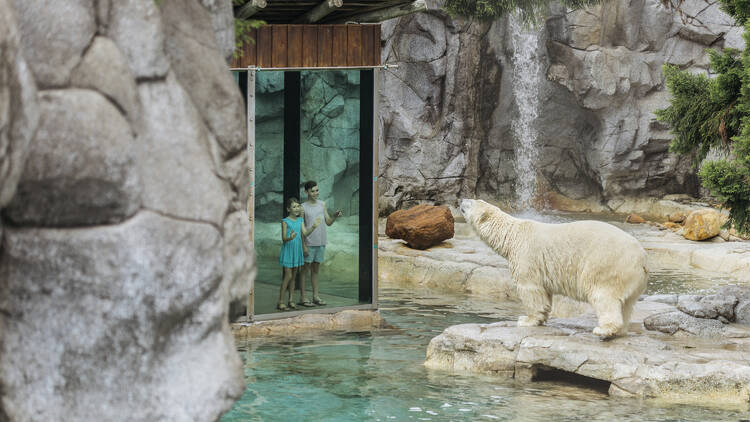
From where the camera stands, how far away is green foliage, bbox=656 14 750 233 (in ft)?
30.3

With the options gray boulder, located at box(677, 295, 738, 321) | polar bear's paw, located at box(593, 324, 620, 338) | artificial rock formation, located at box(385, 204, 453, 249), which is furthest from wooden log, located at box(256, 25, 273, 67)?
artificial rock formation, located at box(385, 204, 453, 249)

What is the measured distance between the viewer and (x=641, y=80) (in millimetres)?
22531

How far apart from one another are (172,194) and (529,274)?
582cm

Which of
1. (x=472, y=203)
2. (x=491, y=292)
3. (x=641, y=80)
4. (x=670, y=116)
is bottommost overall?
(x=491, y=292)

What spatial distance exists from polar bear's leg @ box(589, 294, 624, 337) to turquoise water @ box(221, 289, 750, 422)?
595 millimetres

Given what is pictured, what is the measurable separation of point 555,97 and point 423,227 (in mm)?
10133

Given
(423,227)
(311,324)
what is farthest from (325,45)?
(423,227)

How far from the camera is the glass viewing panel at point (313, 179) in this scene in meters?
9.70

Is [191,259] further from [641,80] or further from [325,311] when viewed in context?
[641,80]

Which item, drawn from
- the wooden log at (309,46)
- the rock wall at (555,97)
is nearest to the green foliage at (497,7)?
the rock wall at (555,97)

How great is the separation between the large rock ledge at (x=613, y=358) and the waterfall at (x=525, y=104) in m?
16.1

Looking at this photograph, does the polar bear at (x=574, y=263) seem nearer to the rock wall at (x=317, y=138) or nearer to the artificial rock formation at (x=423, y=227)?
the rock wall at (x=317, y=138)

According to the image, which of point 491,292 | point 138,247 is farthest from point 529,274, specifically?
point 138,247

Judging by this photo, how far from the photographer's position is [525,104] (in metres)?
24.5
